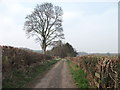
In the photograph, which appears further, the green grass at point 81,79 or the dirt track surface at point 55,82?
the dirt track surface at point 55,82

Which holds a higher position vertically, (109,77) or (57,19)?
(57,19)

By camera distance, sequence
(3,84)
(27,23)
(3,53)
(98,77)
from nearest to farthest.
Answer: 1. (98,77)
2. (3,84)
3. (3,53)
4. (27,23)

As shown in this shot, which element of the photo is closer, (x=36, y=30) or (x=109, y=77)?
(x=109, y=77)

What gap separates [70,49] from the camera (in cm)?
7769

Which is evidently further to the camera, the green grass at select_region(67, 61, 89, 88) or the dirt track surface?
the dirt track surface

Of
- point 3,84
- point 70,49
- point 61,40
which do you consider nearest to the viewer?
point 3,84

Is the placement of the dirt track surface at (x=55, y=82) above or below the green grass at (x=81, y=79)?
below

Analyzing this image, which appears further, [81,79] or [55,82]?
[81,79]

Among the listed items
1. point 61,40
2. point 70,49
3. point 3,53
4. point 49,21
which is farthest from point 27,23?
point 70,49

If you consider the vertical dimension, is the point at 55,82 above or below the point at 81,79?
below

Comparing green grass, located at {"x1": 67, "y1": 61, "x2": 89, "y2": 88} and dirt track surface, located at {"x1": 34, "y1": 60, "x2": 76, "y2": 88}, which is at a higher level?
green grass, located at {"x1": 67, "y1": 61, "x2": 89, "y2": 88}

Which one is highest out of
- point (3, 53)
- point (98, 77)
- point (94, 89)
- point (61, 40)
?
point (61, 40)

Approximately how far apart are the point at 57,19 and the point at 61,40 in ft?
14.1

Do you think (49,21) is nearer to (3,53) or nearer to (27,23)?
(27,23)
